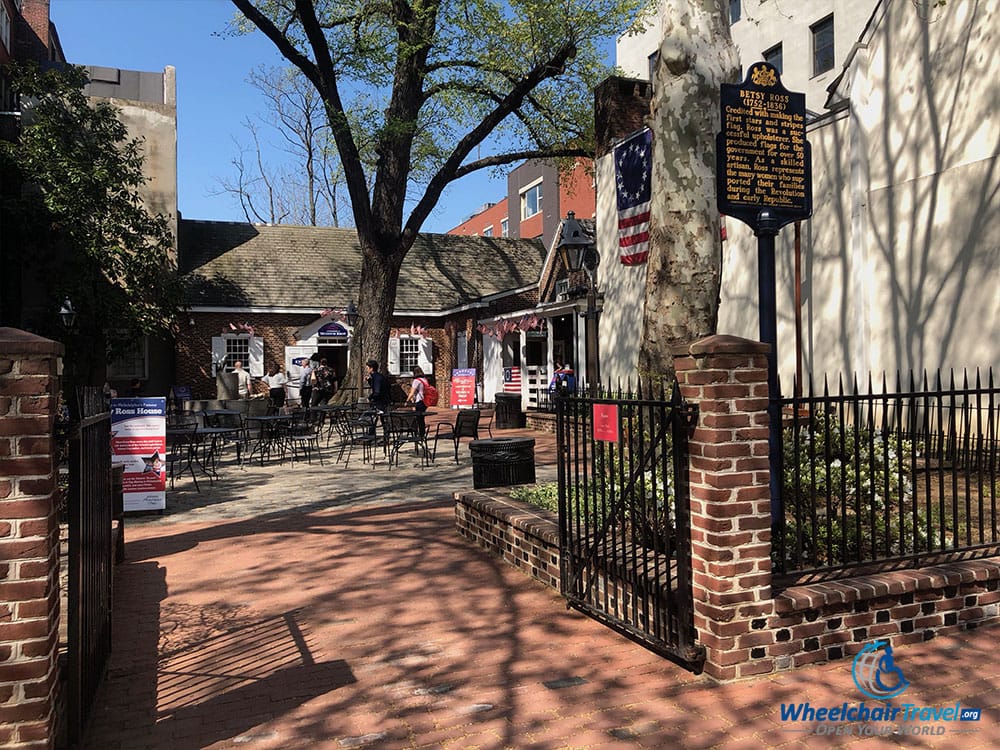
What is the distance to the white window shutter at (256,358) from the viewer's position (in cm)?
2441

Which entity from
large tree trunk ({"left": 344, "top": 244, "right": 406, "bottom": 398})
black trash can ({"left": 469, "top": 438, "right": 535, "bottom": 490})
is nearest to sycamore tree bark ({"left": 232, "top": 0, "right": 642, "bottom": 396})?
large tree trunk ({"left": 344, "top": 244, "right": 406, "bottom": 398})

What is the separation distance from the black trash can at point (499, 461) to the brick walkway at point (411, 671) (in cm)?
131

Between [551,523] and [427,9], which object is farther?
[427,9]

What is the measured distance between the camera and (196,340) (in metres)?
24.1

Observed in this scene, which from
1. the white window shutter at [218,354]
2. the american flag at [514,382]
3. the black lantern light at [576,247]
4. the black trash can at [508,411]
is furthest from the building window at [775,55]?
the white window shutter at [218,354]

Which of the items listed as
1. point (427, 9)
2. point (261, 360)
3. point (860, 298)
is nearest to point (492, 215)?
point (261, 360)

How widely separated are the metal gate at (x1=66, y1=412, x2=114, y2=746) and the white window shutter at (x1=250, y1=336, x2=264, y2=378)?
68.0 feet

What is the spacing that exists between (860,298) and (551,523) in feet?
25.5

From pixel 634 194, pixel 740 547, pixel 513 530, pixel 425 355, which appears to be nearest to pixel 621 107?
pixel 634 194

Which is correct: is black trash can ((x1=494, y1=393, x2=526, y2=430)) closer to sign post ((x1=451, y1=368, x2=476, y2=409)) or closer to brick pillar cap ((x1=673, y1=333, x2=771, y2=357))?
sign post ((x1=451, y1=368, x2=476, y2=409))

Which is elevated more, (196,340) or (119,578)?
(196,340)

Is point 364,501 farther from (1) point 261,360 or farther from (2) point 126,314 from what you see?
(1) point 261,360

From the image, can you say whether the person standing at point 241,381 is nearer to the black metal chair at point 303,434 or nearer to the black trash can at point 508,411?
the black metal chair at point 303,434

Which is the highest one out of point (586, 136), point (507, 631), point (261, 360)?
point (586, 136)
